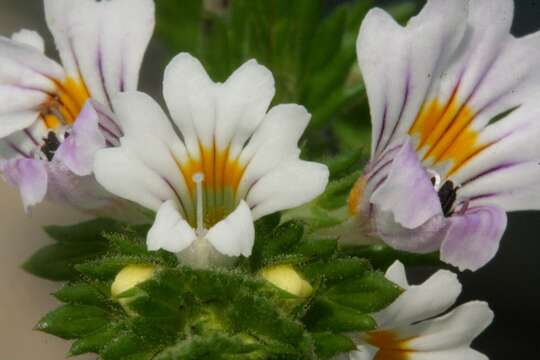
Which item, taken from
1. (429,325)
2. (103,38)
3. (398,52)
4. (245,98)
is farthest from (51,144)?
(429,325)

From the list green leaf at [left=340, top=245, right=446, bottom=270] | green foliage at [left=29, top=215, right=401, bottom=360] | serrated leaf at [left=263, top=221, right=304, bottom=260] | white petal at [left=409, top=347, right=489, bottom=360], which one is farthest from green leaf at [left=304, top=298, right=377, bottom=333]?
green leaf at [left=340, top=245, right=446, bottom=270]

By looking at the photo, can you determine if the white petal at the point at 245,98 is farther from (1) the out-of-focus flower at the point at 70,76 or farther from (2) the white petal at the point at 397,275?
(2) the white petal at the point at 397,275

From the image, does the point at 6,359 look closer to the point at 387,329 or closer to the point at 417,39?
the point at 387,329

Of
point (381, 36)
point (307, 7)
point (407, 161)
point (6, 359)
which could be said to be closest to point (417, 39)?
point (381, 36)

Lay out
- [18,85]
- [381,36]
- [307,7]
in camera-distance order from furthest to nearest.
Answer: [307,7], [18,85], [381,36]

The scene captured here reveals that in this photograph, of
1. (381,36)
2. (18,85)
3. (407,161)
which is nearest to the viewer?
(407,161)

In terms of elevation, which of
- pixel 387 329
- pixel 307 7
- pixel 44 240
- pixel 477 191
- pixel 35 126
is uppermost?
pixel 44 240

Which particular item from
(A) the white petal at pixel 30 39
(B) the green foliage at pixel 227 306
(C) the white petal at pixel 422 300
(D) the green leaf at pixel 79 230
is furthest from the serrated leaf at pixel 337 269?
(A) the white petal at pixel 30 39
